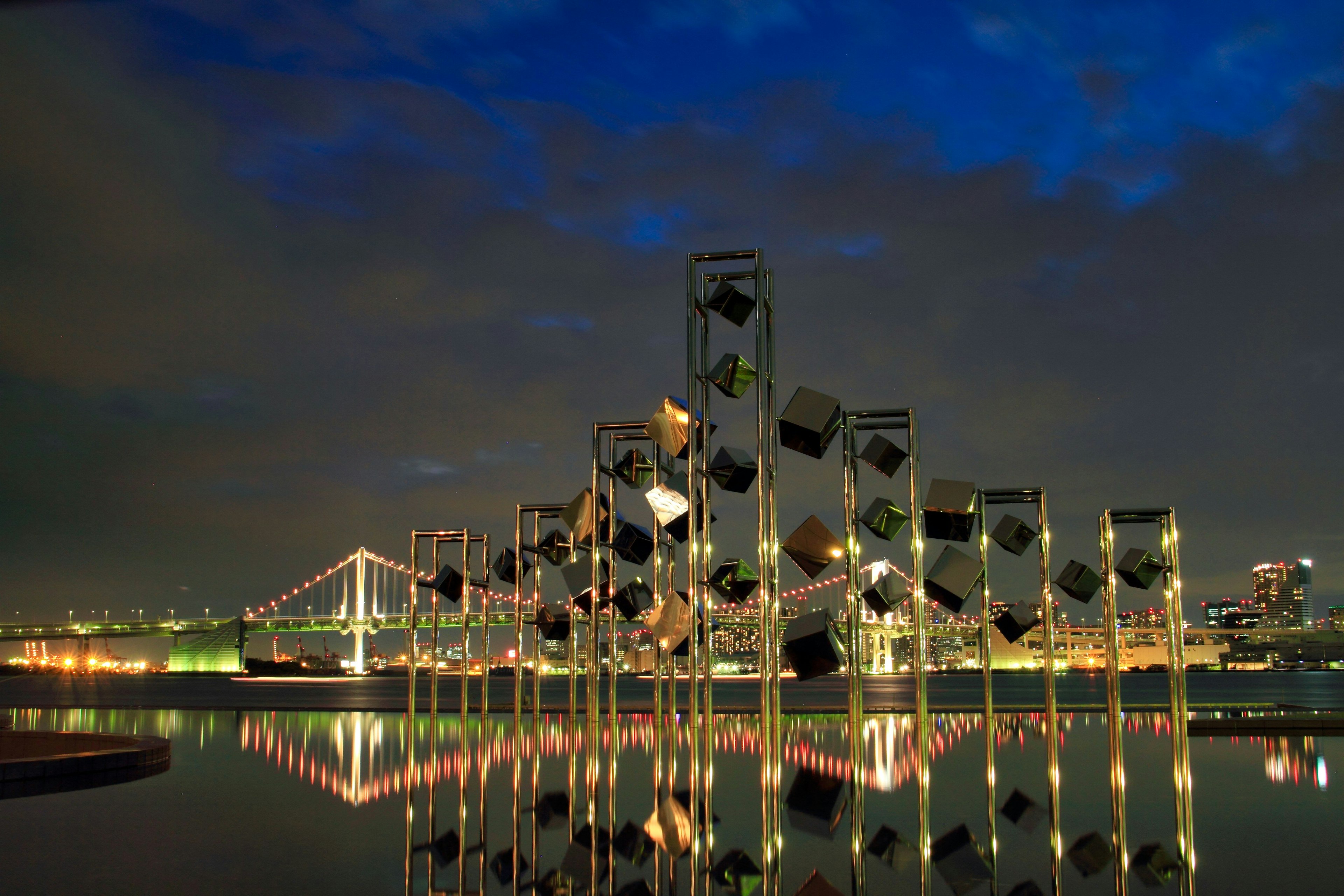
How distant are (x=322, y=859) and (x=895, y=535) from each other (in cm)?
442

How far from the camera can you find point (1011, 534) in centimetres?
875

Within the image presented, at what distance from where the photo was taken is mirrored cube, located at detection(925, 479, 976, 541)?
7.77 meters

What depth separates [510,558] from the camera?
11.6m

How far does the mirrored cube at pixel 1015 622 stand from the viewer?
8.79m

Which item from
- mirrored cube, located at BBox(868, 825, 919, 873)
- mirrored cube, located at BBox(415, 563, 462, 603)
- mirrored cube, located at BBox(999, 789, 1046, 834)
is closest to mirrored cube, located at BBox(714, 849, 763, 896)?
mirrored cube, located at BBox(868, 825, 919, 873)

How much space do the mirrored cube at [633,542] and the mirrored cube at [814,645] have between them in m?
1.78

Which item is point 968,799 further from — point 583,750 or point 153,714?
point 153,714

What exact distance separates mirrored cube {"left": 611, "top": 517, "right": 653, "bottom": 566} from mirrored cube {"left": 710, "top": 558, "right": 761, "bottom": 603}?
1124 mm

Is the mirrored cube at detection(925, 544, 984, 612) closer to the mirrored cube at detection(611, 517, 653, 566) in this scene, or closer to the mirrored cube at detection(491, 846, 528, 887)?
the mirrored cube at detection(611, 517, 653, 566)

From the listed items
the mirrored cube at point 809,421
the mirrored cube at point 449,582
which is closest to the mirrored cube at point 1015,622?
the mirrored cube at point 809,421

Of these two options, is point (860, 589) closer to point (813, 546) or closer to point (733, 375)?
point (813, 546)

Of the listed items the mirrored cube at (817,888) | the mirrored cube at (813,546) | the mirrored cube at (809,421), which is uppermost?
the mirrored cube at (809,421)

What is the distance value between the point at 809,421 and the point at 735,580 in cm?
126

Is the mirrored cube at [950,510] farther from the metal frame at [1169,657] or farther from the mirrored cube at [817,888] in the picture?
the mirrored cube at [817,888]
